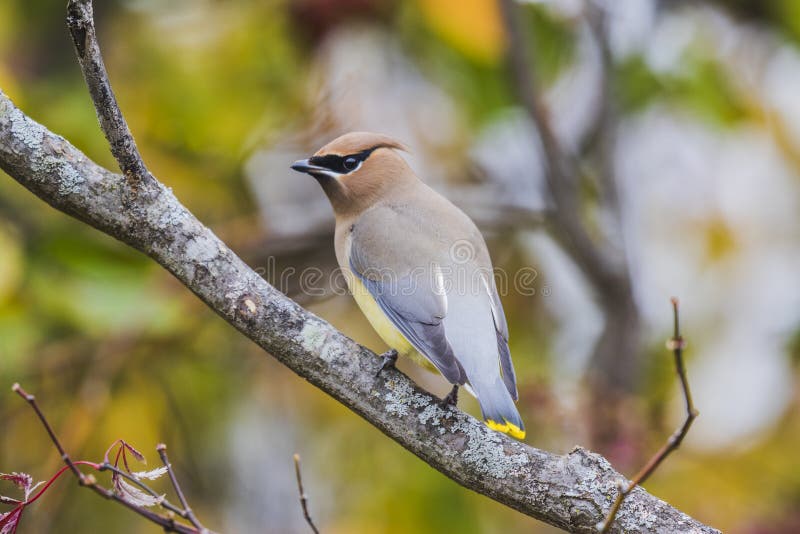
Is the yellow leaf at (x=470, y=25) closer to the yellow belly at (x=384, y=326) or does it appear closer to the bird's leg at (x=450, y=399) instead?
the yellow belly at (x=384, y=326)

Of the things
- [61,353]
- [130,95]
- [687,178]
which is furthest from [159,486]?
[687,178]

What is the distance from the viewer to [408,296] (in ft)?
10.1

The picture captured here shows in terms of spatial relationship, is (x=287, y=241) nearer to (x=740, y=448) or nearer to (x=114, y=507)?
(x=114, y=507)

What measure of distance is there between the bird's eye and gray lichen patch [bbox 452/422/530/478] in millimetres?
1416

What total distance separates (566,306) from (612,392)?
1340mm

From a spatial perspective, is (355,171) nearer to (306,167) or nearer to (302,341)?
(306,167)

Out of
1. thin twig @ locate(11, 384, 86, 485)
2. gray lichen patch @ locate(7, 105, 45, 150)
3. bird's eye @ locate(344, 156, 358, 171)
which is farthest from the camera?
bird's eye @ locate(344, 156, 358, 171)

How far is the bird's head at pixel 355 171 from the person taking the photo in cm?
352

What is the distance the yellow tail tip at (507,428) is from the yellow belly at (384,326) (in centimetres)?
35

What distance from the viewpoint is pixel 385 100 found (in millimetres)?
5539

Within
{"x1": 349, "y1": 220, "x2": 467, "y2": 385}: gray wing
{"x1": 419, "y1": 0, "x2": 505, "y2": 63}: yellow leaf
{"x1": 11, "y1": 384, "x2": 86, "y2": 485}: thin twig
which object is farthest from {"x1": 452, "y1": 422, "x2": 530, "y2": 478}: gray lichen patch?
{"x1": 419, "y1": 0, "x2": 505, "y2": 63}: yellow leaf

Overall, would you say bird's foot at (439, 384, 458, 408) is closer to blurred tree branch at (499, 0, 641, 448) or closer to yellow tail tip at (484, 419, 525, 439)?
yellow tail tip at (484, 419, 525, 439)

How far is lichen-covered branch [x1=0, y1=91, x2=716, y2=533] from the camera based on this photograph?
2.30 m

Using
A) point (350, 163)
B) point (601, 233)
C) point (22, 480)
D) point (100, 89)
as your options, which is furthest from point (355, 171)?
point (601, 233)
